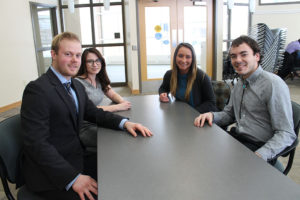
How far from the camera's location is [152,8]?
5.64 m

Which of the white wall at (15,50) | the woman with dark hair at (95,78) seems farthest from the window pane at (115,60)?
the woman with dark hair at (95,78)

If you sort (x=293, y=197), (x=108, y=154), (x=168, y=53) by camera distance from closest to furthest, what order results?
1. (x=293, y=197)
2. (x=108, y=154)
3. (x=168, y=53)

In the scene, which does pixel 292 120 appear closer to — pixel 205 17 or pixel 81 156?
pixel 81 156

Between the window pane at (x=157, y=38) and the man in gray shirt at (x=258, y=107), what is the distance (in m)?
4.32

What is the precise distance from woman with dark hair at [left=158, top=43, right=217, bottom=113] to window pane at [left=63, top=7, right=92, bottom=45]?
514cm

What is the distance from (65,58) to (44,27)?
5485 millimetres

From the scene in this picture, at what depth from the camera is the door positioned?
18.7 ft

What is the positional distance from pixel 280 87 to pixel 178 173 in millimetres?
830

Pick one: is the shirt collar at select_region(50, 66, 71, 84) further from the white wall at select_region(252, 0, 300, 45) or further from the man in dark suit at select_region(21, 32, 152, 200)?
the white wall at select_region(252, 0, 300, 45)

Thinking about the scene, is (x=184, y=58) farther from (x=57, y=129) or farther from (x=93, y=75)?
(x=57, y=129)

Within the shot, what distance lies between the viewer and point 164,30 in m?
5.83

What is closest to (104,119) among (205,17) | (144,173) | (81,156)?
(81,156)

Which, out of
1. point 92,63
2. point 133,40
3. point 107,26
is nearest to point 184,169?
point 92,63

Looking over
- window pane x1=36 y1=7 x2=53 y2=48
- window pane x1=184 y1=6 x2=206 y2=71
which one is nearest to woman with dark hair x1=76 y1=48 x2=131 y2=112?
window pane x1=184 y1=6 x2=206 y2=71
